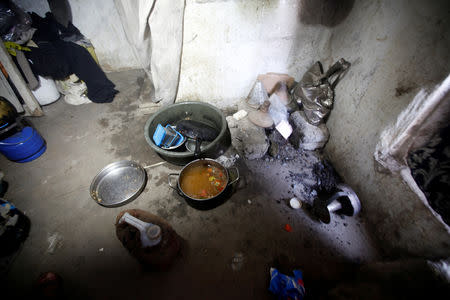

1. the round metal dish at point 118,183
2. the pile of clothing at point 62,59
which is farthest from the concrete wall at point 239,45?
the pile of clothing at point 62,59

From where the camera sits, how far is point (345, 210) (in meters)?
2.59

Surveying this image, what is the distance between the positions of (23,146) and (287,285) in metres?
4.33

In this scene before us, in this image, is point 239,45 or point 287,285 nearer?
point 287,285

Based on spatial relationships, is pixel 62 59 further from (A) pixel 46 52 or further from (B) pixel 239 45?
(B) pixel 239 45

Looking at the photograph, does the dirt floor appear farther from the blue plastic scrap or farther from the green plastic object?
the green plastic object

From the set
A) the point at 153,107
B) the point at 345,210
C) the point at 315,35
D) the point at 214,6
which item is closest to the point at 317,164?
the point at 345,210

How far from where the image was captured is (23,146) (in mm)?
3223

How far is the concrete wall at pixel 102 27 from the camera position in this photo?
454 cm

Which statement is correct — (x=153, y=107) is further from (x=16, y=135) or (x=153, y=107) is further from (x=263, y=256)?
(x=263, y=256)

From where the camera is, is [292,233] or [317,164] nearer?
[292,233]

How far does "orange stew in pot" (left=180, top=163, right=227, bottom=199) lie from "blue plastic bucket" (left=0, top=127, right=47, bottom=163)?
9.25 feet

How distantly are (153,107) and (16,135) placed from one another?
7.25 ft

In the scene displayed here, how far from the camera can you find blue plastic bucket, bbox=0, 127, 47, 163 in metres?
3.13

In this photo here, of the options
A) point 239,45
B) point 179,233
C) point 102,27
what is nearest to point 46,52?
point 102,27
